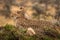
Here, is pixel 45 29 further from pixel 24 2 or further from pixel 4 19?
pixel 24 2

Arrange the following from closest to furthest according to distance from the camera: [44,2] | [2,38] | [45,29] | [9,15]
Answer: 1. [2,38]
2. [45,29]
3. [9,15]
4. [44,2]

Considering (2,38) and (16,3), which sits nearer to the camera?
(2,38)

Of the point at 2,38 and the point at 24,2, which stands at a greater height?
the point at 2,38

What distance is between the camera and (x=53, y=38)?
1253 cm

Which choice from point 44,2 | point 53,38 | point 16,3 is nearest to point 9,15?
point 16,3

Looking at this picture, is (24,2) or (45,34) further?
(24,2)

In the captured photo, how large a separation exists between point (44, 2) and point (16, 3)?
3440 millimetres

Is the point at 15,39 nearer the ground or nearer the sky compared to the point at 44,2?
nearer the sky

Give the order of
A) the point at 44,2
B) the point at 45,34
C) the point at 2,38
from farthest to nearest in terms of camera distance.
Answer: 1. the point at 44,2
2. the point at 45,34
3. the point at 2,38

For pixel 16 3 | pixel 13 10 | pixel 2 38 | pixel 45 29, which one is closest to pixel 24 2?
pixel 16 3

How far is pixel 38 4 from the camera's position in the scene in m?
23.5

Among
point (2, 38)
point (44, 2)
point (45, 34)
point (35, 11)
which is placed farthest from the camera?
point (44, 2)

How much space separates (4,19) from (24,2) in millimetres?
5531

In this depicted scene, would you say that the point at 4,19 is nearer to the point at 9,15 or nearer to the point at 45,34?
the point at 9,15
